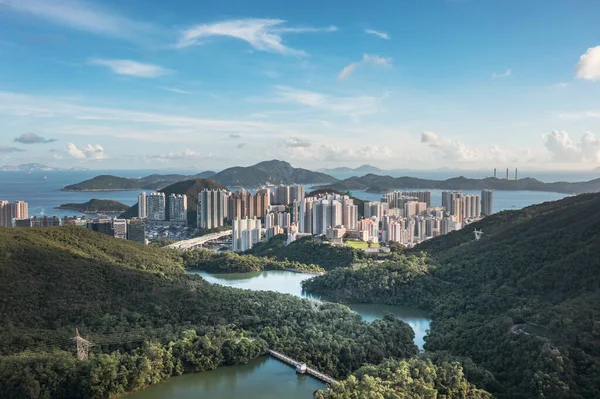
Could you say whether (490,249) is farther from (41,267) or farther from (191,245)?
(191,245)

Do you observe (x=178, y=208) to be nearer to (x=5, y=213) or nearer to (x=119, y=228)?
(x=5, y=213)

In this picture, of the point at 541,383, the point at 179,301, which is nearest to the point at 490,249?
the point at 541,383

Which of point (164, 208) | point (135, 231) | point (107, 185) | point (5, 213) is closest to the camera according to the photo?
point (135, 231)

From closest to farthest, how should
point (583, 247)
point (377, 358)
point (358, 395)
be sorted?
point (358, 395) < point (377, 358) < point (583, 247)

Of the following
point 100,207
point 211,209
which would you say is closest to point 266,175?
point 100,207

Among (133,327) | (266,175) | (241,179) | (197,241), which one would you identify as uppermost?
(266,175)

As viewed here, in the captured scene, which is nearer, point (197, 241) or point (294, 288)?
point (294, 288)

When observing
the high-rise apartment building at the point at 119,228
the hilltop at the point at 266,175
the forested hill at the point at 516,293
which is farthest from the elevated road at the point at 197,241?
the hilltop at the point at 266,175
